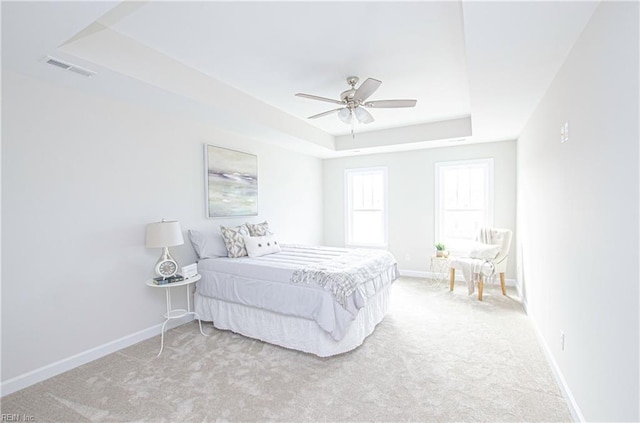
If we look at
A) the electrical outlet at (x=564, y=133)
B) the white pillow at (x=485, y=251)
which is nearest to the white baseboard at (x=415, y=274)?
Result: the white pillow at (x=485, y=251)

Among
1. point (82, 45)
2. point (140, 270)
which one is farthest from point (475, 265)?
point (82, 45)

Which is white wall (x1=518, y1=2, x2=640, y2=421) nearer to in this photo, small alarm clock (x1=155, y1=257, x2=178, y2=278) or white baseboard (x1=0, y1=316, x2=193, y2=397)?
small alarm clock (x1=155, y1=257, x2=178, y2=278)

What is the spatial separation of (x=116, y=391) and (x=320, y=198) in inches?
193

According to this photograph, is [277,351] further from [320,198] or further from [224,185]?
[320,198]

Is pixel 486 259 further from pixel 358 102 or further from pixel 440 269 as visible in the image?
pixel 358 102

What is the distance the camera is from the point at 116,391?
2.40 metres

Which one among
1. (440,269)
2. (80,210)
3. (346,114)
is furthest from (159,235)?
(440,269)

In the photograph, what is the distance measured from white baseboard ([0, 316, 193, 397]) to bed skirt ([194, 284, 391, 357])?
0.60 metres

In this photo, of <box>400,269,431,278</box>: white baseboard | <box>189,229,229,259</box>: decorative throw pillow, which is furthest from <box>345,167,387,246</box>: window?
<box>189,229,229,259</box>: decorative throw pillow

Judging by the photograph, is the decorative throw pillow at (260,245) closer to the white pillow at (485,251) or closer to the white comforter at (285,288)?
the white comforter at (285,288)

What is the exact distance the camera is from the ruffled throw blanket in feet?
9.26

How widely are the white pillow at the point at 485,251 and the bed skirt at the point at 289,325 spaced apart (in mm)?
1704

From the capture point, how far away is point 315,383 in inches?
97.0

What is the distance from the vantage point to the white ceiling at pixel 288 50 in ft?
6.16
